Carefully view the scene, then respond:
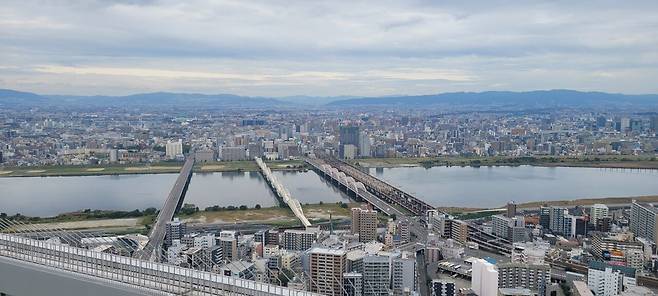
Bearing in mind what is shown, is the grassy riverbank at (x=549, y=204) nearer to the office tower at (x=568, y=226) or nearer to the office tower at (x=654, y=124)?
the office tower at (x=568, y=226)

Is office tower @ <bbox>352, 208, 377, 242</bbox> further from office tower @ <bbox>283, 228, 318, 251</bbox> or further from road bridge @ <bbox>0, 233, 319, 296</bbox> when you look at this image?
road bridge @ <bbox>0, 233, 319, 296</bbox>

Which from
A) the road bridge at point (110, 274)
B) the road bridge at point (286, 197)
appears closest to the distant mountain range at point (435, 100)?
the road bridge at point (286, 197)

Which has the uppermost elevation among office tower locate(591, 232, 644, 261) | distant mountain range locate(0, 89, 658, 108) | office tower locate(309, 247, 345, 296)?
distant mountain range locate(0, 89, 658, 108)

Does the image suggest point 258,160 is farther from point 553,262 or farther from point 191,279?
point 191,279

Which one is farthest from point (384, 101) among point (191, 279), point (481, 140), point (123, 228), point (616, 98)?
point (191, 279)

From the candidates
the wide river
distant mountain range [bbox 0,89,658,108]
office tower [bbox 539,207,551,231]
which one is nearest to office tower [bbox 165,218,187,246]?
the wide river

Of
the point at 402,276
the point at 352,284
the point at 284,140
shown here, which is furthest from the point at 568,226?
the point at 284,140
